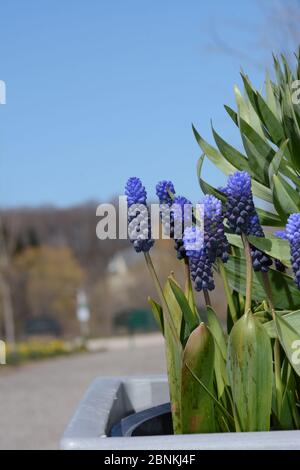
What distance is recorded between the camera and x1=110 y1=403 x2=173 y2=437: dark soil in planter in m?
1.84

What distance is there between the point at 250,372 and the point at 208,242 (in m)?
0.27

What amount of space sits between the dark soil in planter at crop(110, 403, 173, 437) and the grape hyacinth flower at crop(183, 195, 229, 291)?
0.41 m

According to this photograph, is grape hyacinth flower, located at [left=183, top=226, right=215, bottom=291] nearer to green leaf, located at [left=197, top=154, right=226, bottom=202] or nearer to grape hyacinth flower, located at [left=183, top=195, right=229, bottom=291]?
grape hyacinth flower, located at [left=183, top=195, right=229, bottom=291]

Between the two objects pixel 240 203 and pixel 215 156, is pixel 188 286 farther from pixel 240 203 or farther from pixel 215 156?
pixel 215 156

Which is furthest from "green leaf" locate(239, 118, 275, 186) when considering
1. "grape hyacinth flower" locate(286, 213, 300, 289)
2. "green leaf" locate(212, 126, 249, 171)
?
"grape hyacinth flower" locate(286, 213, 300, 289)

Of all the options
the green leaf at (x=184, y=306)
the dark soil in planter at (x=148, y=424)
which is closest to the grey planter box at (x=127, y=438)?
the dark soil in planter at (x=148, y=424)

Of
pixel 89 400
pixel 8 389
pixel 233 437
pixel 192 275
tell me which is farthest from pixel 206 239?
pixel 8 389

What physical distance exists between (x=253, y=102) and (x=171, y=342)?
2.17 feet

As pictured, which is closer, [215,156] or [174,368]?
[174,368]

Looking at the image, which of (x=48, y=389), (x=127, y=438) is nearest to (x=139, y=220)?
(x=127, y=438)

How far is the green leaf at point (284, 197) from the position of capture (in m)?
1.75

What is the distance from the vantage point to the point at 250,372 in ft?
4.95
